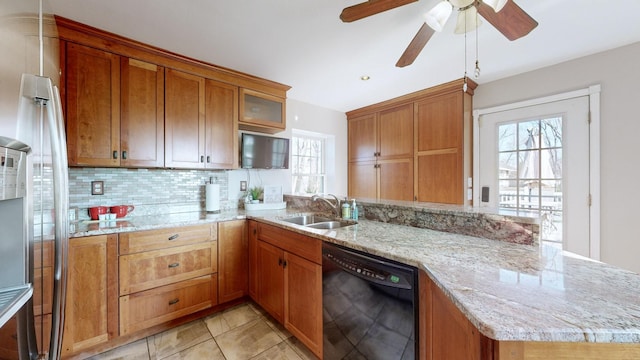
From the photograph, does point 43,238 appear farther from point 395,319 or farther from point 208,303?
point 208,303

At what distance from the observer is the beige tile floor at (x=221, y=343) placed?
1670 millimetres

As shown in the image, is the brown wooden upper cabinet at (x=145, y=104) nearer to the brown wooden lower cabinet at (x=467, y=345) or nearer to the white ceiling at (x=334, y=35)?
the white ceiling at (x=334, y=35)

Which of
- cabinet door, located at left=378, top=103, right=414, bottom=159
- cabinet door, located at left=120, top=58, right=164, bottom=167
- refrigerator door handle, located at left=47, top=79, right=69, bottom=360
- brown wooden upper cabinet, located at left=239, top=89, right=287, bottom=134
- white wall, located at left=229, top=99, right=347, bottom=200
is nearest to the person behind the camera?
refrigerator door handle, located at left=47, top=79, right=69, bottom=360

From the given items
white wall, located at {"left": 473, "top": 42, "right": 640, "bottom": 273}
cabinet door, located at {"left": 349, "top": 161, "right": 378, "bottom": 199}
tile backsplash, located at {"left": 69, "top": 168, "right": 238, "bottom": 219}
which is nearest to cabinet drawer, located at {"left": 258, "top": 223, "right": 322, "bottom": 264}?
tile backsplash, located at {"left": 69, "top": 168, "right": 238, "bottom": 219}

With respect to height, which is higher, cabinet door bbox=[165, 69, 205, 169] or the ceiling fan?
the ceiling fan

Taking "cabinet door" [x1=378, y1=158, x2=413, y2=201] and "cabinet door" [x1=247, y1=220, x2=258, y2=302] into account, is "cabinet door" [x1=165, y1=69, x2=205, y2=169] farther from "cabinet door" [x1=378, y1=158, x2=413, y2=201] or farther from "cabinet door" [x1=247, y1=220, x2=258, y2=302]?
"cabinet door" [x1=378, y1=158, x2=413, y2=201]

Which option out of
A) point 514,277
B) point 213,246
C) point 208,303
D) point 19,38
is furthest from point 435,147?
→ point 19,38

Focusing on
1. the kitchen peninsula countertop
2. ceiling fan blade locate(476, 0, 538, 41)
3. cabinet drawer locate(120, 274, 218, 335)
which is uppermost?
ceiling fan blade locate(476, 0, 538, 41)

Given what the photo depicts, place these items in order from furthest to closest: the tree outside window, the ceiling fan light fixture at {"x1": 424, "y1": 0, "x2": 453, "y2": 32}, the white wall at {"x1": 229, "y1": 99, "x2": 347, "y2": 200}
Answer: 1. the tree outside window
2. the white wall at {"x1": 229, "y1": 99, "x2": 347, "y2": 200}
3. the ceiling fan light fixture at {"x1": 424, "y1": 0, "x2": 453, "y2": 32}

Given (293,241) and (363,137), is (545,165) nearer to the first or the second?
(363,137)

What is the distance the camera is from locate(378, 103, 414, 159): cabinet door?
337 centimetres

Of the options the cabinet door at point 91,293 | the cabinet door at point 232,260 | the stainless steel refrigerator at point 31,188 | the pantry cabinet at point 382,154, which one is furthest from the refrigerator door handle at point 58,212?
the pantry cabinet at point 382,154

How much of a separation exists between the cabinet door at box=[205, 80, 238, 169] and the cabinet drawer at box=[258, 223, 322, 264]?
2.82 feet

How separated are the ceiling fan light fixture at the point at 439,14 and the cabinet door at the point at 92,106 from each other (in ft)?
7.63
